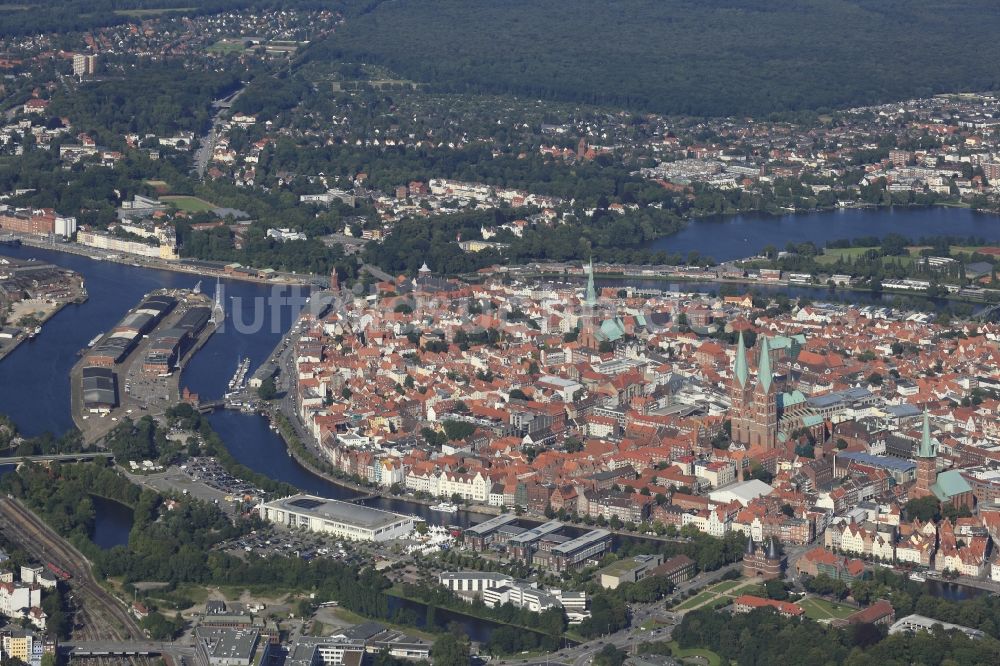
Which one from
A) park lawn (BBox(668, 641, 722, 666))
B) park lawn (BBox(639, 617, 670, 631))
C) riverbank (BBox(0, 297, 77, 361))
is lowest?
park lawn (BBox(668, 641, 722, 666))

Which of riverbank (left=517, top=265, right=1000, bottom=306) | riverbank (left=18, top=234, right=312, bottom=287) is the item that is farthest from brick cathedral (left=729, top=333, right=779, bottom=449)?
riverbank (left=18, top=234, right=312, bottom=287)

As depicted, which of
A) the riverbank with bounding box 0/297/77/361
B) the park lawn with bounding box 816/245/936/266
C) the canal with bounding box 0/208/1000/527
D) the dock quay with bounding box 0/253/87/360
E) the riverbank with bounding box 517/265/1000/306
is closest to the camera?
the canal with bounding box 0/208/1000/527

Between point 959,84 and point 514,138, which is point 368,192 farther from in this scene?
point 959,84

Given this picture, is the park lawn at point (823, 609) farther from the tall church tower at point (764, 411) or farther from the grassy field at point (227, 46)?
the grassy field at point (227, 46)

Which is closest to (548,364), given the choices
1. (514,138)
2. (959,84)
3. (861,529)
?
(861,529)

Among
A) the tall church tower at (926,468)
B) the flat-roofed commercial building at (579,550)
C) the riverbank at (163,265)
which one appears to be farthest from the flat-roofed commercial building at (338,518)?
the riverbank at (163,265)

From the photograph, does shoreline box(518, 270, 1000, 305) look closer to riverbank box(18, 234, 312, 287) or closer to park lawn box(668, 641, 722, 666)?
riverbank box(18, 234, 312, 287)

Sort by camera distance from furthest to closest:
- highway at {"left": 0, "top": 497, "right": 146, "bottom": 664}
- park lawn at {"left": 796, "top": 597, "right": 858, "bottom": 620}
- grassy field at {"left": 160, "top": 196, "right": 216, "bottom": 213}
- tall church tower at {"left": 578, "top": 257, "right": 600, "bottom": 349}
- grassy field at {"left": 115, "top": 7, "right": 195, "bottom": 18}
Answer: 1. grassy field at {"left": 115, "top": 7, "right": 195, "bottom": 18}
2. grassy field at {"left": 160, "top": 196, "right": 216, "bottom": 213}
3. tall church tower at {"left": 578, "top": 257, "right": 600, "bottom": 349}
4. park lawn at {"left": 796, "top": 597, "right": 858, "bottom": 620}
5. highway at {"left": 0, "top": 497, "right": 146, "bottom": 664}

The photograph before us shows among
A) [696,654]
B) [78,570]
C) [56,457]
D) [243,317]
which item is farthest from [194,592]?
[243,317]
